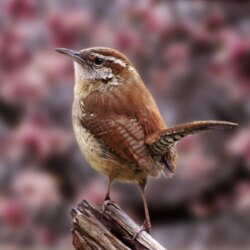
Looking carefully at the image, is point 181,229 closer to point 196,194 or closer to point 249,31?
point 196,194

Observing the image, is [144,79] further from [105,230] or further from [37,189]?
[105,230]

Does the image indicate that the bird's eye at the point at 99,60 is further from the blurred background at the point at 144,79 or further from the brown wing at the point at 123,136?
the blurred background at the point at 144,79

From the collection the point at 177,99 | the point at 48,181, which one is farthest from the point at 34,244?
the point at 177,99

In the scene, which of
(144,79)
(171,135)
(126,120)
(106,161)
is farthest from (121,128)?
(144,79)

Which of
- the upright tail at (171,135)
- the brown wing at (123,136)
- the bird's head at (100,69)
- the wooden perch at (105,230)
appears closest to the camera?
the upright tail at (171,135)

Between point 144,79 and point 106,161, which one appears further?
point 144,79

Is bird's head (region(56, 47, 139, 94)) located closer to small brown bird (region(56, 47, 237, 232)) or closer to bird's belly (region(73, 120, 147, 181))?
small brown bird (region(56, 47, 237, 232))

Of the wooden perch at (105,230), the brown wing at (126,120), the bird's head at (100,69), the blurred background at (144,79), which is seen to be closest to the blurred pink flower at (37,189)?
the blurred background at (144,79)
